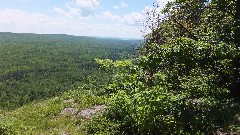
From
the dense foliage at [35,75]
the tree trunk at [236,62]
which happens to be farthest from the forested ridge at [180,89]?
the dense foliage at [35,75]

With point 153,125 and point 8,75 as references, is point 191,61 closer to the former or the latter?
point 153,125

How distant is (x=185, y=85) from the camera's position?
12727mm

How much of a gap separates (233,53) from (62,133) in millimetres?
7921

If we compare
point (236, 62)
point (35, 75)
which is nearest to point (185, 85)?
point (236, 62)

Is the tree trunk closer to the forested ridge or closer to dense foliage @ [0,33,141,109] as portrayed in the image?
the forested ridge

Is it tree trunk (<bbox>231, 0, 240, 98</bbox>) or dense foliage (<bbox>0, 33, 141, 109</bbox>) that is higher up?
tree trunk (<bbox>231, 0, 240, 98</bbox>)

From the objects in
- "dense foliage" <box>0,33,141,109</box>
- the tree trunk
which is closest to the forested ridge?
the tree trunk

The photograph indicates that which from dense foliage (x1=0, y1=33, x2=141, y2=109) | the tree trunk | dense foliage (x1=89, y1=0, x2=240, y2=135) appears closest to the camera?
dense foliage (x1=89, y1=0, x2=240, y2=135)

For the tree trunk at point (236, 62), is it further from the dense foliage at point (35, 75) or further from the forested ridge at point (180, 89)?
the dense foliage at point (35, 75)

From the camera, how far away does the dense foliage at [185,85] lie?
9.94 metres

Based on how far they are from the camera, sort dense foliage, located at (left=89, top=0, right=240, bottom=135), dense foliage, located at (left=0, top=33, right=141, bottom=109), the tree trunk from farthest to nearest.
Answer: dense foliage, located at (left=0, top=33, right=141, bottom=109) < the tree trunk < dense foliage, located at (left=89, top=0, right=240, bottom=135)

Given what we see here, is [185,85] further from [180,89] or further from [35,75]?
[35,75]

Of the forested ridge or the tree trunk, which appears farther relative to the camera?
the tree trunk

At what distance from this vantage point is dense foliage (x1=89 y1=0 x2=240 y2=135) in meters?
9.94
